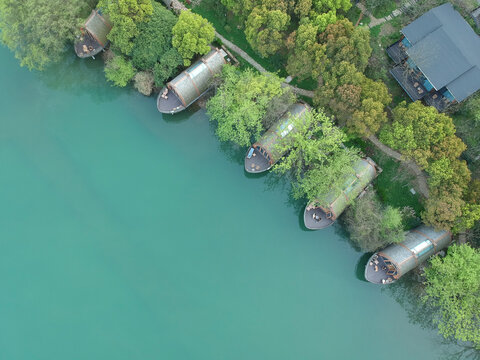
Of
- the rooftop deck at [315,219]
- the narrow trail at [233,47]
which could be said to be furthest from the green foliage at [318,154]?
the narrow trail at [233,47]

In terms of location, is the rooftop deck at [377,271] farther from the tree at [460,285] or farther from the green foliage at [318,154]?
the green foliage at [318,154]

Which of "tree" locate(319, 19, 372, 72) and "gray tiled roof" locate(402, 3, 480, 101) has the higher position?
"gray tiled roof" locate(402, 3, 480, 101)

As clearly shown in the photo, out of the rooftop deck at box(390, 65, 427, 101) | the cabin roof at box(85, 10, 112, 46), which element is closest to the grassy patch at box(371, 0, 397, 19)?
the rooftop deck at box(390, 65, 427, 101)

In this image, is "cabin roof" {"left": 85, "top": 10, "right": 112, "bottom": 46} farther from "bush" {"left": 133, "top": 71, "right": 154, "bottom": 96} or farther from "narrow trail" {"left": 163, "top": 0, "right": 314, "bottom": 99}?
"narrow trail" {"left": 163, "top": 0, "right": 314, "bottom": 99}

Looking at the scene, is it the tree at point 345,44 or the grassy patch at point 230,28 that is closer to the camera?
the tree at point 345,44

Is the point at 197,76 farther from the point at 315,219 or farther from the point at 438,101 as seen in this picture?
the point at 438,101

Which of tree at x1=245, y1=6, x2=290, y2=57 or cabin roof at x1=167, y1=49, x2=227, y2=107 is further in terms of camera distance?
cabin roof at x1=167, y1=49, x2=227, y2=107

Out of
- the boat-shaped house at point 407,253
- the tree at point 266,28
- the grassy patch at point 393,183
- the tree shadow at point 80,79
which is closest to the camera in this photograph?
the tree at point 266,28
